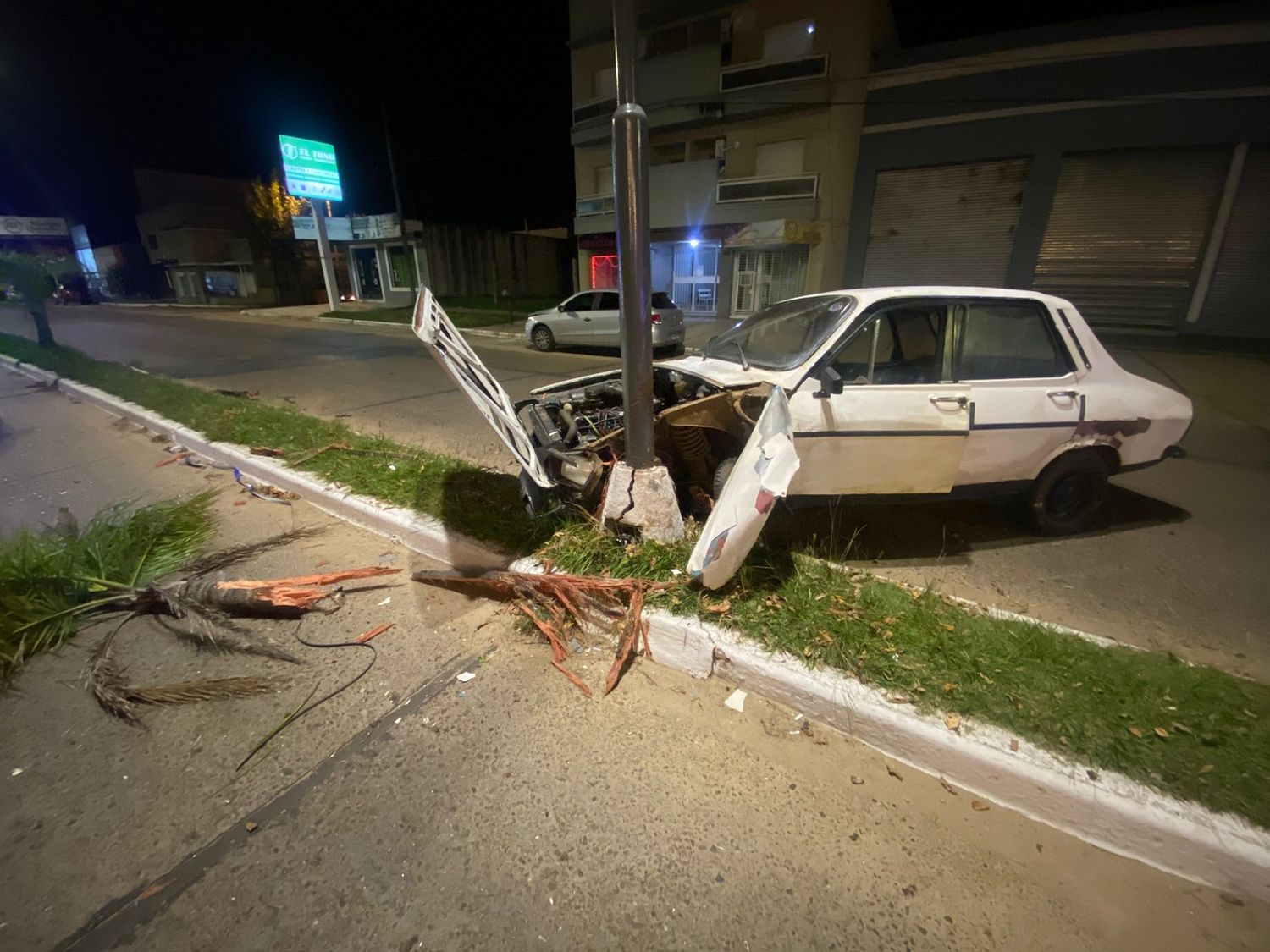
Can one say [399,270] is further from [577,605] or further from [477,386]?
[577,605]

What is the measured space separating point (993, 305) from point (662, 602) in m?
3.14

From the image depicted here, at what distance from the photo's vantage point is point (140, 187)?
4753 centimetres

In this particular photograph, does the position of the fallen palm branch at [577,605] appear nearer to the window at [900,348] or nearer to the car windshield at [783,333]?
the car windshield at [783,333]

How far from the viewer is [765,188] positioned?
1706 centimetres

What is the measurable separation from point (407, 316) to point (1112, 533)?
23867 millimetres

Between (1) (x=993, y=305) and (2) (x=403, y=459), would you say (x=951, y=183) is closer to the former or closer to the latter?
(1) (x=993, y=305)

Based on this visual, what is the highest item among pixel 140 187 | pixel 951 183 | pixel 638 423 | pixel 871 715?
pixel 140 187

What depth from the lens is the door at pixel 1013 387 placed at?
351 centimetres

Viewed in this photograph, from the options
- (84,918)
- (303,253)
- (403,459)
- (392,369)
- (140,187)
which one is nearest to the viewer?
(84,918)

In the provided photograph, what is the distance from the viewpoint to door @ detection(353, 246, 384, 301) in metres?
30.7

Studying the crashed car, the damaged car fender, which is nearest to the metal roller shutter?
the crashed car

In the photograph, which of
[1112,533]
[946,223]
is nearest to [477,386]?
[1112,533]

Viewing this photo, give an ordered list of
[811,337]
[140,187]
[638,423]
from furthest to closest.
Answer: [140,187], [811,337], [638,423]

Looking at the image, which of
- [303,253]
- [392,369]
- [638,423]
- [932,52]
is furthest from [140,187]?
[638,423]
